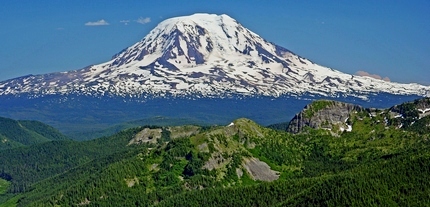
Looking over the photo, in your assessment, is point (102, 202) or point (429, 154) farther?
point (102, 202)

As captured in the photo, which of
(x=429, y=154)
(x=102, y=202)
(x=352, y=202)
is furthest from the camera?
(x=102, y=202)

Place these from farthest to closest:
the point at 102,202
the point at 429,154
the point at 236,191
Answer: the point at 102,202 → the point at 236,191 → the point at 429,154

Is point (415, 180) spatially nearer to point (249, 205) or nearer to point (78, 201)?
point (249, 205)

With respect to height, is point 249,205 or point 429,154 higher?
point 429,154

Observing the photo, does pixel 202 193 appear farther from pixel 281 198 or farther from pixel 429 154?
pixel 429 154

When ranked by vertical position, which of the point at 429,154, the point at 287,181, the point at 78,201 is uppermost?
the point at 429,154

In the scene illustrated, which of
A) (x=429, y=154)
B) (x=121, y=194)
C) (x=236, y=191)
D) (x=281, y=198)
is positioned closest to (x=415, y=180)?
(x=429, y=154)

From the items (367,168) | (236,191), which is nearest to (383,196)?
(367,168)

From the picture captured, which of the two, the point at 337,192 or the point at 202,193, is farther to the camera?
the point at 202,193

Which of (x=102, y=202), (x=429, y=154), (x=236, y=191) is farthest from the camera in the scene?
(x=102, y=202)
